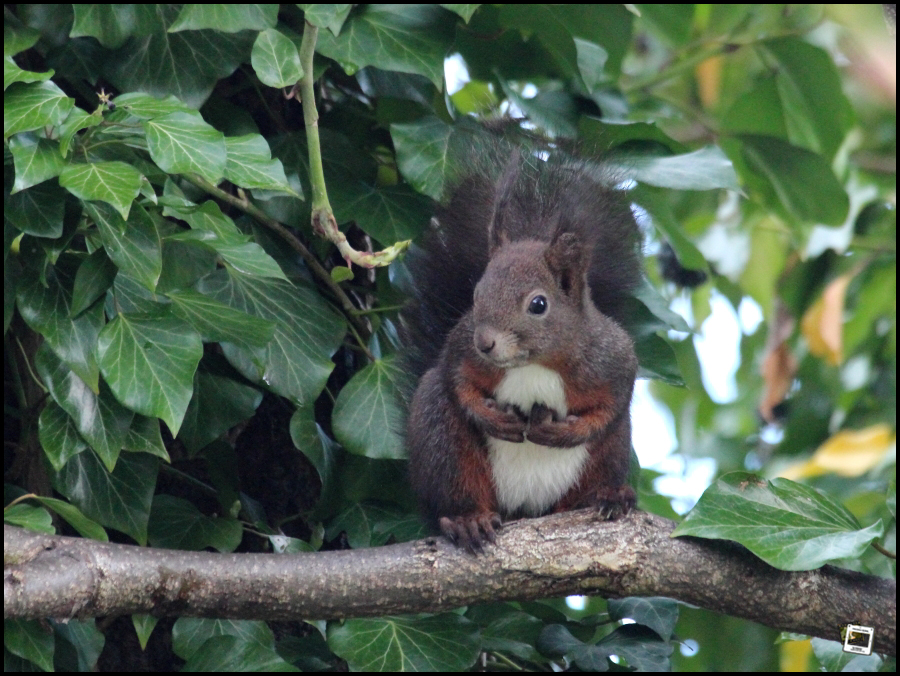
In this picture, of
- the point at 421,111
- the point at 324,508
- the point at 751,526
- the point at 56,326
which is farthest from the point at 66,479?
the point at 751,526

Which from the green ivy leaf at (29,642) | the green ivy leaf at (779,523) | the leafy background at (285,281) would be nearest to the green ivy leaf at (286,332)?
the leafy background at (285,281)

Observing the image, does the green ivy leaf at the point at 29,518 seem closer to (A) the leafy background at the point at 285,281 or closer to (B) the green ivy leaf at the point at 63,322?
(A) the leafy background at the point at 285,281

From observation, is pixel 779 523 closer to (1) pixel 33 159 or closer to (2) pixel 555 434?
(2) pixel 555 434

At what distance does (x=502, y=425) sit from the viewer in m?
1.71

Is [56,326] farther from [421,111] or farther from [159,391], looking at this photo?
[421,111]

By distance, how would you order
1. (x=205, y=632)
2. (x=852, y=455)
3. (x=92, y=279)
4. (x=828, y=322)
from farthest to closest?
(x=828, y=322), (x=852, y=455), (x=205, y=632), (x=92, y=279)

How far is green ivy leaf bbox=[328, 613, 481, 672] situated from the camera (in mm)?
1551

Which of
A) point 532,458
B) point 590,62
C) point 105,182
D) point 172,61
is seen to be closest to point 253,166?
→ point 105,182

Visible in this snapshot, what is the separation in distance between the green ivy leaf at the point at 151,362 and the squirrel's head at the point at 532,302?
458mm

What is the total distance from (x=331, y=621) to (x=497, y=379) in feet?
1.55

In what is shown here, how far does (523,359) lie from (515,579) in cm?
36

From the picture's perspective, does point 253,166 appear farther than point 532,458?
No

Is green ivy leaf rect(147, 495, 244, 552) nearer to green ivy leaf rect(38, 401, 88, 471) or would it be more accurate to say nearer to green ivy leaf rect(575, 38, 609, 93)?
green ivy leaf rect(38, 401, 88, 471)

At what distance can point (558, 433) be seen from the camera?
5.60 ft
